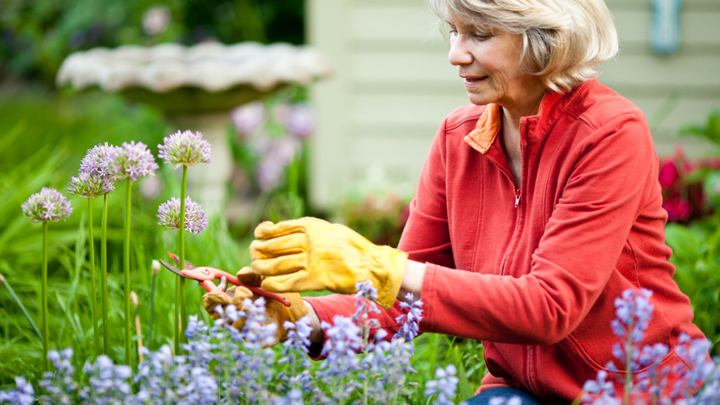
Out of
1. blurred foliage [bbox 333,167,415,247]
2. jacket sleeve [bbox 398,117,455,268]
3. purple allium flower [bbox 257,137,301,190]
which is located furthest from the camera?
purple allium flower [bbox 257,137,301,190]

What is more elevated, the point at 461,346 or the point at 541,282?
the point at 541,282

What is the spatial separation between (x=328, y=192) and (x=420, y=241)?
349cm

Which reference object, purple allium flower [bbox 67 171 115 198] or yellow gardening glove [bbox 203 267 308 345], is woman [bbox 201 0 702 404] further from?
A: purple allium flower [bbox 67 171 115 198]

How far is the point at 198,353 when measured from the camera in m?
1.13

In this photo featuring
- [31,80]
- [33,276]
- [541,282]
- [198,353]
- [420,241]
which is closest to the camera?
[198,353]

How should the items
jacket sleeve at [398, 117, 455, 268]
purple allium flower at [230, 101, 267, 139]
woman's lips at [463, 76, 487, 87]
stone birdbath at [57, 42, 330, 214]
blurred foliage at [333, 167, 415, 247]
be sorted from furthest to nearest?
purple allium flower at [230, 101, 267, 139], blurred foliage at [333, 167, 415, 247], stone birdbath at [57, 42, 330, 214], jacket sleeve at [398, 117, 455, 268], woman's lips at [463, 76, 487, 87]

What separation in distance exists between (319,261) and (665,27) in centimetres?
425

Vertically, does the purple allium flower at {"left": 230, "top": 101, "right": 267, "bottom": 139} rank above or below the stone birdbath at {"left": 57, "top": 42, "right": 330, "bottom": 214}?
below

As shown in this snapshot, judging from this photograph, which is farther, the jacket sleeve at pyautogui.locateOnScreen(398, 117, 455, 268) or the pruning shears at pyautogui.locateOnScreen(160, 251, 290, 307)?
the jacket sleeve at pyautogui.locateOnScreen(398, 117, 455, 268)

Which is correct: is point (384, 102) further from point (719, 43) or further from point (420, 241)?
point (420, 241)

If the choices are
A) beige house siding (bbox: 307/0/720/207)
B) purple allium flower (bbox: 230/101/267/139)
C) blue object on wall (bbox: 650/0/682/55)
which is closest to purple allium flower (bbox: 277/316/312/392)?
beige house siding (bbox: 307/0/720/207)

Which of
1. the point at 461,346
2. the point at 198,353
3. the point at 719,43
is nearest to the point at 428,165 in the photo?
the point at 461,346

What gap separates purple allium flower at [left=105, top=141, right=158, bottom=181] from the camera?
3.83ft

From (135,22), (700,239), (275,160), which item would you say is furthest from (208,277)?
(135,22)
